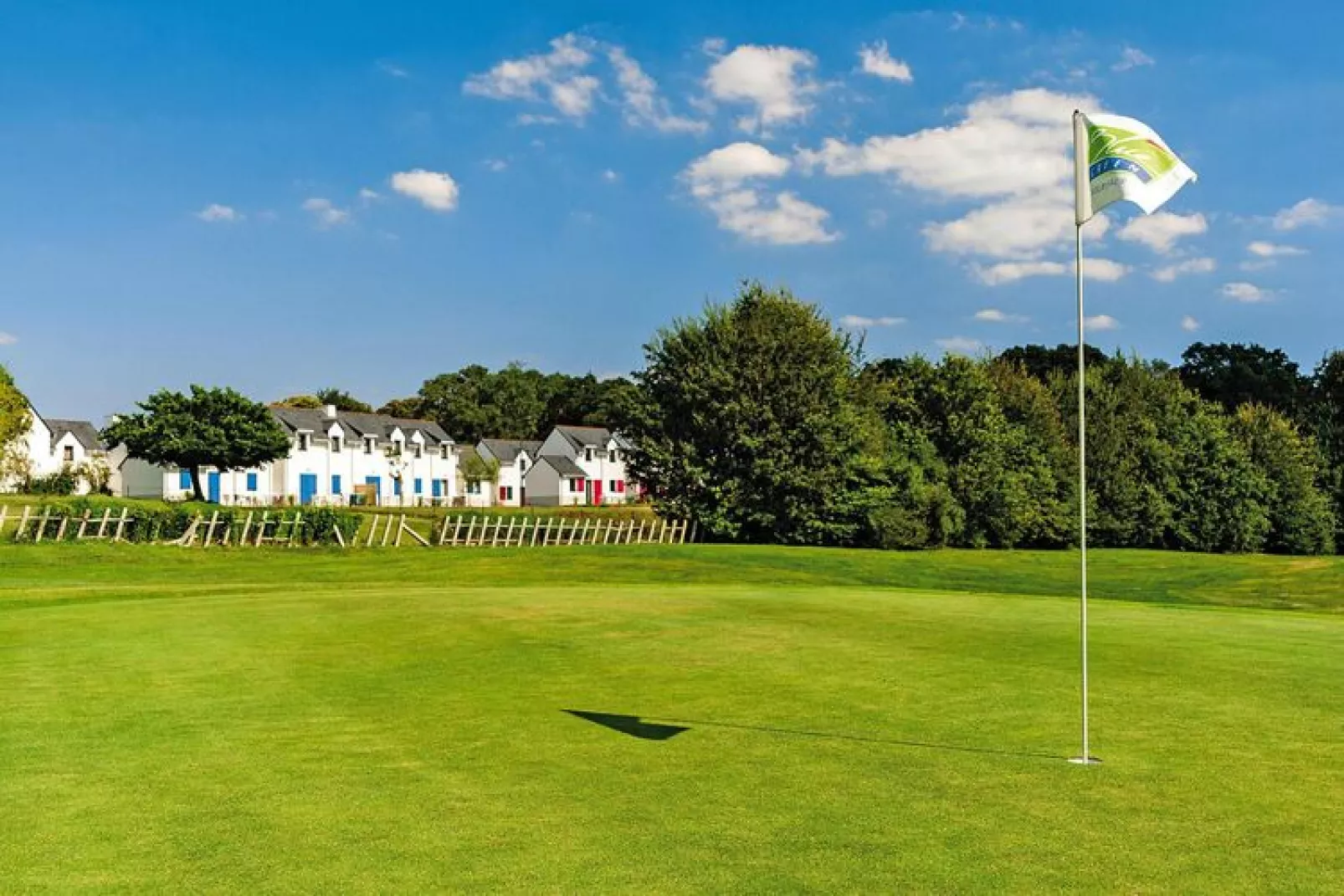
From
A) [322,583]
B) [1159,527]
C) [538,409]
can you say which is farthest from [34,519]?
→ [538,409]

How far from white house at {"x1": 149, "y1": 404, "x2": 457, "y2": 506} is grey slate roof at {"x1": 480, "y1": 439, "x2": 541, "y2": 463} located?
6352mm

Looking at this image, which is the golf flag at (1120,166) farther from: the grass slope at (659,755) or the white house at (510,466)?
the white house at (510,466)

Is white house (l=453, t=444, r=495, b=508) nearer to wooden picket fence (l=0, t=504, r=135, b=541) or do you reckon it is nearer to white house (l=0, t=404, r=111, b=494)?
white house (l=0, t=404, r=111, b=494)

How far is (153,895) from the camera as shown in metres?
5.39

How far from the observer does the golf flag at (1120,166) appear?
30.0 ft

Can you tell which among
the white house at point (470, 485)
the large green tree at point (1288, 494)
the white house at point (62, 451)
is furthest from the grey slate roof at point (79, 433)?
the large green tree at point (1288, 494)

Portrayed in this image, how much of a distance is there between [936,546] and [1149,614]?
37.2 meters

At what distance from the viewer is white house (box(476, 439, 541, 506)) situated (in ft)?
393

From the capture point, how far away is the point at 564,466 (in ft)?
386

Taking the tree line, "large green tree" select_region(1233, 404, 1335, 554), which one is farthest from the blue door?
"large green tree" select_region(1233, 404, 1335, 554)

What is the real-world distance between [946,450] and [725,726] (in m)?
53.2

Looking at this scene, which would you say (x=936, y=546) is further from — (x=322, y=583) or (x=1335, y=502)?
(x=322, y=583)

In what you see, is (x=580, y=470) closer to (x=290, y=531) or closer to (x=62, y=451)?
(x=62, y=451)

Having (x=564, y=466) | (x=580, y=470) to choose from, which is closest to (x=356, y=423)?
(x=564, y=466)
